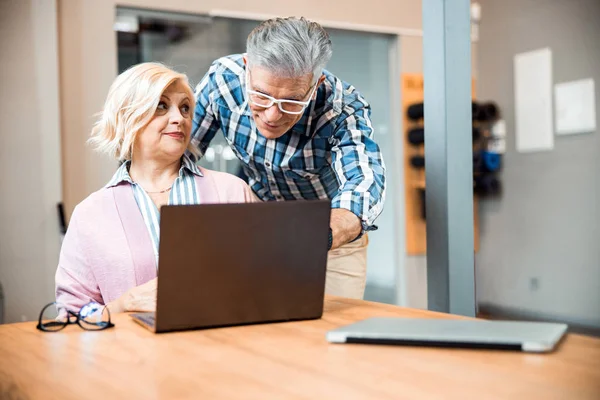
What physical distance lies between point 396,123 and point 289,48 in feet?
12.7

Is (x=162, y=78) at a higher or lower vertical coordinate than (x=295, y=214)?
higher

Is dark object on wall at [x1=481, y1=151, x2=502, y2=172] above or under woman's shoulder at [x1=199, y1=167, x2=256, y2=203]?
above

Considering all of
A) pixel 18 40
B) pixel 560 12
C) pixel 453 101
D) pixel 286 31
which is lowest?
pixel 453 101

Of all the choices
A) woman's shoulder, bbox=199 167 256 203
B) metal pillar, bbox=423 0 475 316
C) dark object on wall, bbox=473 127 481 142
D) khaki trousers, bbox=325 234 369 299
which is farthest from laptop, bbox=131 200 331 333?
dark object on wall, bbox=473 127 481 142

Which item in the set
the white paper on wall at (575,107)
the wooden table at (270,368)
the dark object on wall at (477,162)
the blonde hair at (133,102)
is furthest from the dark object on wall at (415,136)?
the wooden table at (270,368)

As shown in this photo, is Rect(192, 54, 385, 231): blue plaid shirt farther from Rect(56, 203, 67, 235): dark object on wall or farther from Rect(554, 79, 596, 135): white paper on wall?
Rect(554, 79, 596, 135): white paper on wall

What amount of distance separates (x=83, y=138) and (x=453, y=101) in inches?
117

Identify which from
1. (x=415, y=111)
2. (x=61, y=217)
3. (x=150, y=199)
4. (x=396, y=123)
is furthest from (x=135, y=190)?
(x=396, y=123)

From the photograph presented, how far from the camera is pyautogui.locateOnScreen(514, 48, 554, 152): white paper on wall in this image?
576 centimetres

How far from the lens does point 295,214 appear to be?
1.19 metres

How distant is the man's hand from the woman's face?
0.58 metres

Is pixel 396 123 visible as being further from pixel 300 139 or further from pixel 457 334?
pixel 457 334

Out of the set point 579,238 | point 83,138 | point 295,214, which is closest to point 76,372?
point 295,214

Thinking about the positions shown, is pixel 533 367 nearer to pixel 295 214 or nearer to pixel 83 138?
pixel 295 214
